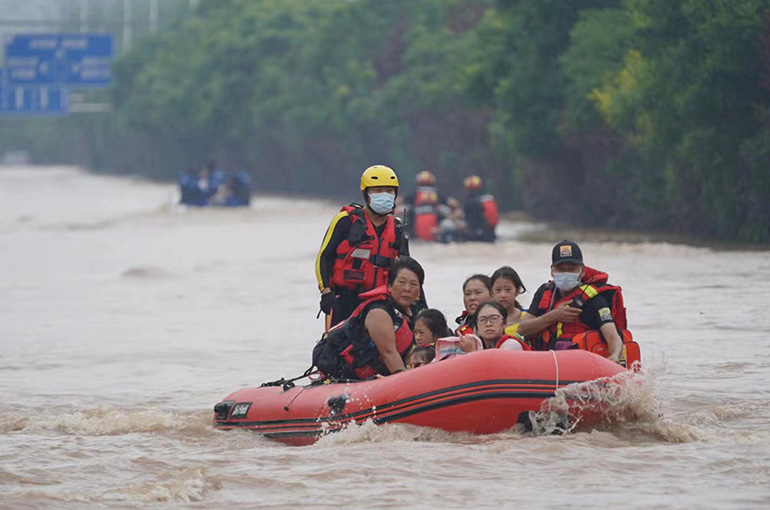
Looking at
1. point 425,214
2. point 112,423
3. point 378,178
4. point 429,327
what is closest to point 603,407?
point 429,327

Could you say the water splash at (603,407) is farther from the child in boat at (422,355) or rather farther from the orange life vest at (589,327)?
the child in boat at (422,355)

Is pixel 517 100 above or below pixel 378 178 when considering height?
above

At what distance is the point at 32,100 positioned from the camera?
5794 cm

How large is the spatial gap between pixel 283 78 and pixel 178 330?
144ft

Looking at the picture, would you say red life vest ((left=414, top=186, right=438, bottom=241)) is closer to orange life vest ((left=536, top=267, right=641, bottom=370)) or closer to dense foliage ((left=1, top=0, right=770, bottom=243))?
dense foliage ((left=1, top=0, right=770, bottom=243))

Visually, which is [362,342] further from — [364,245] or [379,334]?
[364,245]

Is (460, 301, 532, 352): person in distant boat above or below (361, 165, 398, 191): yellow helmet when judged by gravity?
below

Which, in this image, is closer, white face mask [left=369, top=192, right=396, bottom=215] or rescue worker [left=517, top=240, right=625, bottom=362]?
rescue worker [left=517, top=240, right=625, bottom=362]

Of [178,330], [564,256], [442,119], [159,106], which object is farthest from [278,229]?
[159,106]

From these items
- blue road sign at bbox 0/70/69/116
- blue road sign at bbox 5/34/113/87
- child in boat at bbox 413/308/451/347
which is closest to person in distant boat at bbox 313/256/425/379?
child in boat at bbox 413/308/451/347

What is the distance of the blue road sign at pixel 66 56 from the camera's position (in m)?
54.9

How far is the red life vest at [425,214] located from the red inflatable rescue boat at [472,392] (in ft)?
56.4

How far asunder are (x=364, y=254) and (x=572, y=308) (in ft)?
5.90

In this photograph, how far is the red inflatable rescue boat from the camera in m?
8.63
